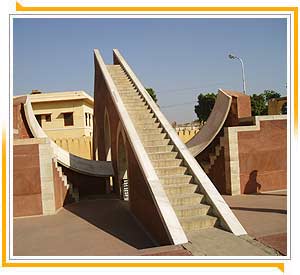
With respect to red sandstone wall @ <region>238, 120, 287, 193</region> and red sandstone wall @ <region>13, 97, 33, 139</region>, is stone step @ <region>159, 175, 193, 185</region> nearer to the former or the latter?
red sandstone wall @ <region>238, 120, 287, 193</region>

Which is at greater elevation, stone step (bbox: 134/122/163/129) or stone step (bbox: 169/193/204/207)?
stone step (bbox: 134/122/163/129)

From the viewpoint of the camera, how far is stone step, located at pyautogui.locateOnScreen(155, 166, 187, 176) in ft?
19.4

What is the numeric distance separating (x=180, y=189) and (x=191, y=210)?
22.0 inches

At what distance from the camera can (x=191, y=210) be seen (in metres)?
5.03

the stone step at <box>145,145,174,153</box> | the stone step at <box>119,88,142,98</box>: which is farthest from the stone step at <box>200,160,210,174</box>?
the stone step at <box>119,88,142,98</box>

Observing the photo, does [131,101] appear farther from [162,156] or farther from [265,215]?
[265,215]

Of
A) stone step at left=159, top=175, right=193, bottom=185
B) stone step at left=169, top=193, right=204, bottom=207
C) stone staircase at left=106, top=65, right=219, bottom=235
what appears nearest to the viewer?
stone staircase at left=106, top=65, right=219, bottom=235

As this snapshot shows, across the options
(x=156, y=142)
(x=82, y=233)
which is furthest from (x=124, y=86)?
(x=82, y=233)

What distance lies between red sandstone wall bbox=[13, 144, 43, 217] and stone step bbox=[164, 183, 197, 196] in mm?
3224

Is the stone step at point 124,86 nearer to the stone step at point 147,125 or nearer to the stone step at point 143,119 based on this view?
the stone step at point 143,119

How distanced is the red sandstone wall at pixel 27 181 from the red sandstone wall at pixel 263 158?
482cm
